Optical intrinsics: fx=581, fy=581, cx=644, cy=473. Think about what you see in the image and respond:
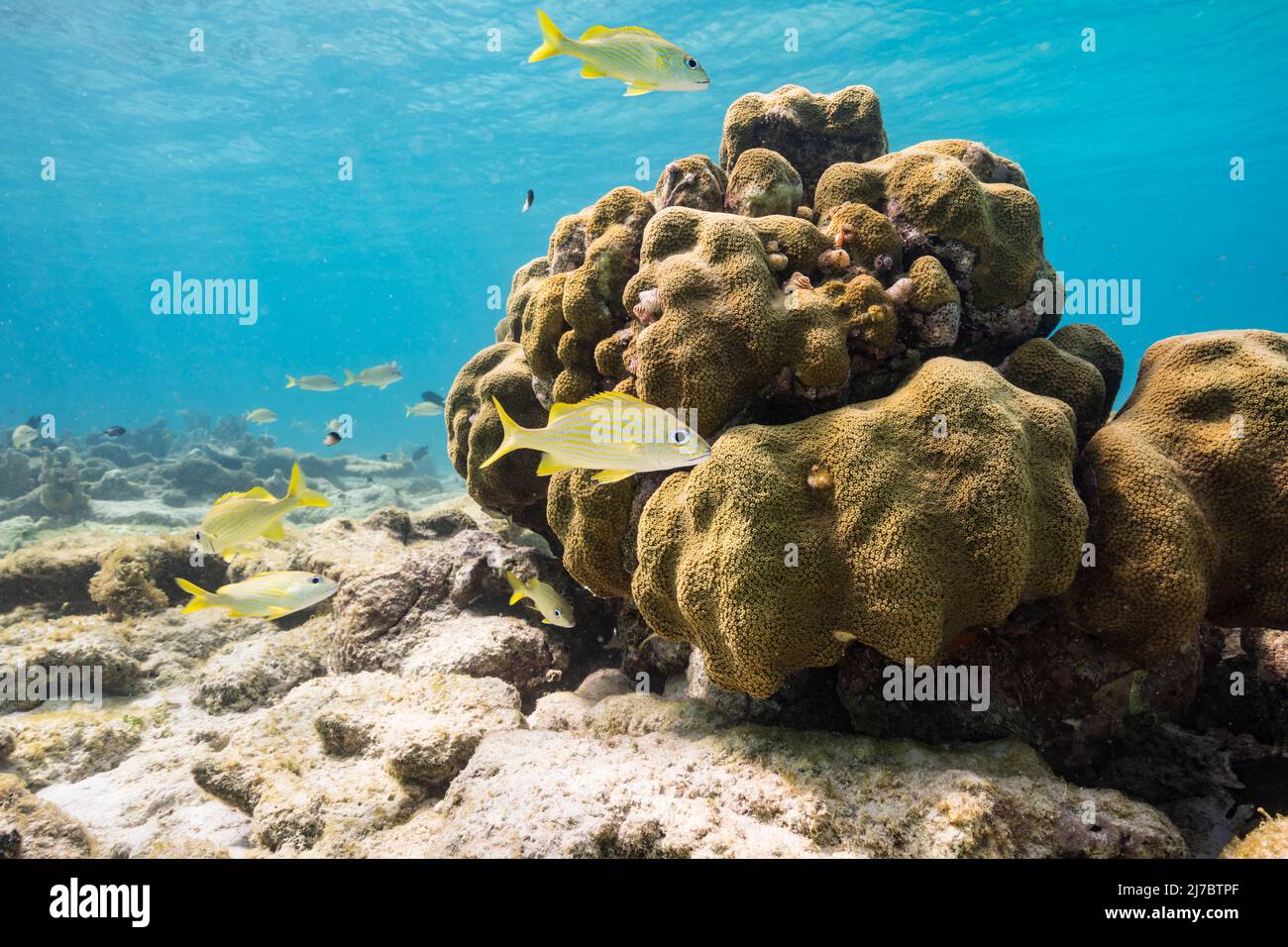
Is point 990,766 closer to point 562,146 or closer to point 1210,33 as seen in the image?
point 1210,33

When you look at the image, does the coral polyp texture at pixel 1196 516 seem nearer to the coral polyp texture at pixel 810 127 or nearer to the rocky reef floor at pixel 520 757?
the rocky reef floor at pixel 520 757

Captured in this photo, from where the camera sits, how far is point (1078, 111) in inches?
1278

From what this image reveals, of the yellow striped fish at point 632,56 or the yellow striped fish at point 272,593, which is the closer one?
the yellow striped fish at point 632,56

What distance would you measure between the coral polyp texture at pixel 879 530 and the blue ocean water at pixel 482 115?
668 centimetres

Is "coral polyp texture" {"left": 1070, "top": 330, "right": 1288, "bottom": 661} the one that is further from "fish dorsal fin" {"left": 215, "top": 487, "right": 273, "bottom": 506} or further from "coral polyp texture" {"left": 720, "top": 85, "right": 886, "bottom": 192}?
"fish dorsal fin" {"left": 215, "top": 487, "right": 273, "bottom": 506}

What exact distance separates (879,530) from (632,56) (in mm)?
2972

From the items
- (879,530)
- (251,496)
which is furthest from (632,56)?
(251,496)

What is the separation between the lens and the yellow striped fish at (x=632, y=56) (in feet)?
10.6

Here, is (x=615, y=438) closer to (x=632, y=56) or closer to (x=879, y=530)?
(x=879, y=530)

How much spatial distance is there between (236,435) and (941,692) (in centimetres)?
3479

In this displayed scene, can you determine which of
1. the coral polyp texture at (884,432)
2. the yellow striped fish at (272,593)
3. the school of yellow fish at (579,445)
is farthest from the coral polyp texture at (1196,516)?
the yellow striped fish at (272,593)
